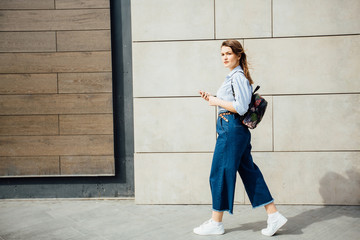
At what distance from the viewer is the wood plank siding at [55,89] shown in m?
4.47

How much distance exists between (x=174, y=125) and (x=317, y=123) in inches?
70.7

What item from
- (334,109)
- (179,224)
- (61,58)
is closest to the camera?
(179,224)

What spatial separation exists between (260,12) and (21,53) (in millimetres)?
3182

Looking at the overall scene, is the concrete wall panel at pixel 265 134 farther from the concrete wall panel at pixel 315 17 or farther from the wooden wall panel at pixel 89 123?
the wooden wall panel at pixel 89 123

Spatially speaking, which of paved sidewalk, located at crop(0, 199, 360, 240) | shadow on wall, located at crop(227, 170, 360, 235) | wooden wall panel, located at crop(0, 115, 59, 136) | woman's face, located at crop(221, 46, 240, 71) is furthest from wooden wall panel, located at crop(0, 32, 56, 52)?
shadow on wall, located at crop(227, 170, 360, 235)

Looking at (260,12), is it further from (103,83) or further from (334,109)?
(103,83)

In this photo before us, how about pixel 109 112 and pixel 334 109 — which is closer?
pixel 334 109

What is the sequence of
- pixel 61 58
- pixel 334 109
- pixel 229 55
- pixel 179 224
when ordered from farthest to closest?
1. pixel 61 58
2. pixel 334 109
3. pixel 179 224
4. pixel 229 55

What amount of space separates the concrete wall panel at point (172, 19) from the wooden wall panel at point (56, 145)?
4.96 ft

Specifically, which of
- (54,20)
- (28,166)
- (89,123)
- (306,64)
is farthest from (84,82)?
(306,64)

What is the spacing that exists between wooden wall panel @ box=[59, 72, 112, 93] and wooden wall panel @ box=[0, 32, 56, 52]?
0.43 meters

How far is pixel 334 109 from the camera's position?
417cm

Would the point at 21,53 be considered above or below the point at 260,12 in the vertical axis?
below

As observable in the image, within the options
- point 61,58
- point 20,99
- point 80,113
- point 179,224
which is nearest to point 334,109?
point 179,224
